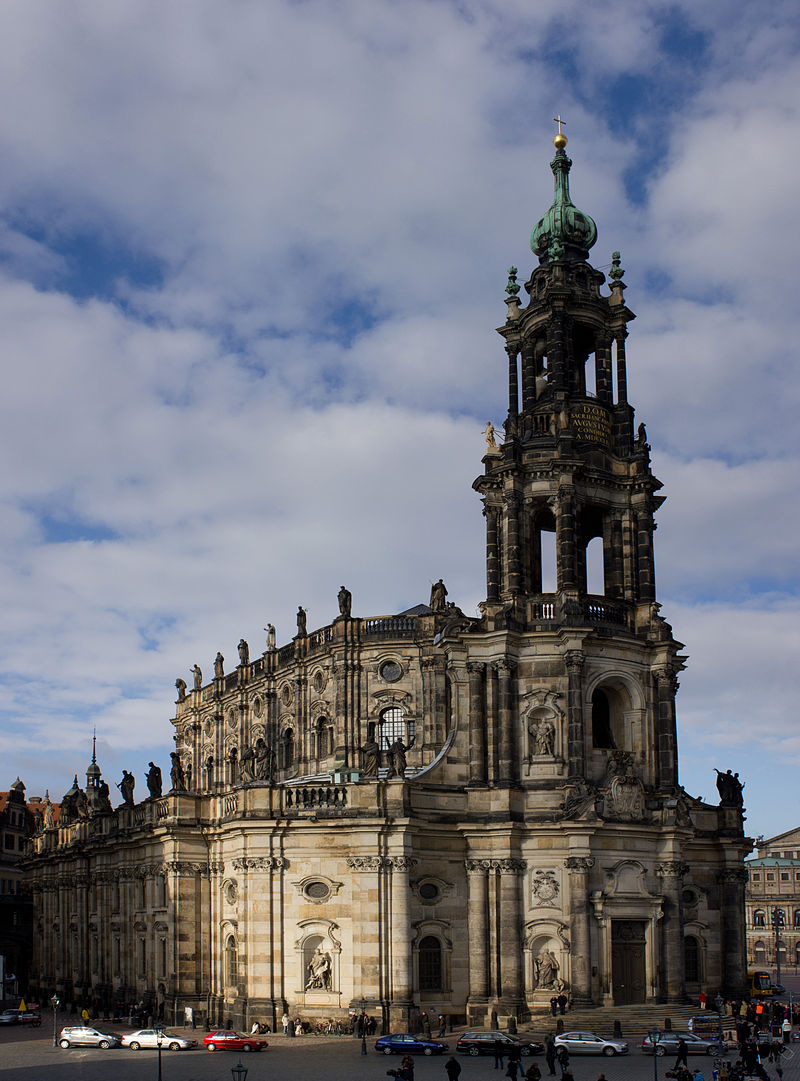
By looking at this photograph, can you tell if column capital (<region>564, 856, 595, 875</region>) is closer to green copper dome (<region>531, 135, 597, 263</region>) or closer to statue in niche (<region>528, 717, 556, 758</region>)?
statue in niche (<region>528, 717, 556, 758</region>)

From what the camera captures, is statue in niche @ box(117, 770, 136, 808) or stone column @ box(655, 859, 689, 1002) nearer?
stone column @ box(655, 859, 689, 1002)

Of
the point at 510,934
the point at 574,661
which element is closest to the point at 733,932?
the point at 510,934

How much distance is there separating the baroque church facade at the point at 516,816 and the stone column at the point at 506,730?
0.12 meters

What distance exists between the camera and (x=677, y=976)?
2215 inches

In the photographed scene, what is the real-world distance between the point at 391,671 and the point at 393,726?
2989 mm

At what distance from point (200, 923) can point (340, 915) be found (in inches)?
402

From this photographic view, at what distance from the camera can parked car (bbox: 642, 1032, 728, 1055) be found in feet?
156

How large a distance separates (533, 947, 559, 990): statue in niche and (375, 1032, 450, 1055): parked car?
24.3 feet

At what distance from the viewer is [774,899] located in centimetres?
14988

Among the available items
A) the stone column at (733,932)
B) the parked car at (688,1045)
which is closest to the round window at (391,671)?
the stone column at (733,932)

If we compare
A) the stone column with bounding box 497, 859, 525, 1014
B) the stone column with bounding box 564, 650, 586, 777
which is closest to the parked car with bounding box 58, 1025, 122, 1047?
the stone column with bounding box 497, 859, 525, 1014

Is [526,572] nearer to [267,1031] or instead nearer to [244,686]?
[267,1031]

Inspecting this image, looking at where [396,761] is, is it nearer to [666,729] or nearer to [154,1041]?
[666,729]

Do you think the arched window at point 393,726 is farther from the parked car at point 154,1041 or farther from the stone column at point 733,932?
the parked car at point 154,1041
